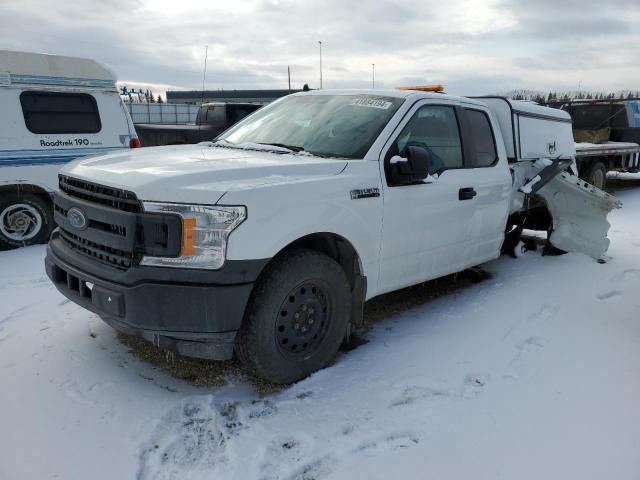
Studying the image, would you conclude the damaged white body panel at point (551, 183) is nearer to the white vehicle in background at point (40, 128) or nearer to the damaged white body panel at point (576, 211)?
the damaged white body panel at point (576, 211)

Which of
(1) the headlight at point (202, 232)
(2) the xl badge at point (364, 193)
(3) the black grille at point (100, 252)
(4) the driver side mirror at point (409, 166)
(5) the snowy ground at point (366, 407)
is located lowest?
(5) the snowy ground at point (366, 407)

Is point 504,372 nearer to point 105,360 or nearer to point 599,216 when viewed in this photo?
point 105,360

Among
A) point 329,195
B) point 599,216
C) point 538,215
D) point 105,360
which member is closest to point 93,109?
point 105,360

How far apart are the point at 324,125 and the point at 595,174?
29.8 ft

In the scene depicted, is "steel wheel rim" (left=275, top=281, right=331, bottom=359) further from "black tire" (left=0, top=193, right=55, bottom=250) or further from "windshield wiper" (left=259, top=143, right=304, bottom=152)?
"black tire" (left=0, top=193, right=55, bottom=250)

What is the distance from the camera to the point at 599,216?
598 cm

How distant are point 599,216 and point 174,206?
509 centimetres

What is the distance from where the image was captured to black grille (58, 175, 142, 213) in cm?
285

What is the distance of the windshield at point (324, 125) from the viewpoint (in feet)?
12.4

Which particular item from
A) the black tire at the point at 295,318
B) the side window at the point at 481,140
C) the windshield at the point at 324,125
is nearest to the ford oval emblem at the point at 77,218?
the black tire at the point at 295,318

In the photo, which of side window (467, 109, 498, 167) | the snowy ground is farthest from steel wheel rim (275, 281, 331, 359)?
side window (467, 109, 498, 167)

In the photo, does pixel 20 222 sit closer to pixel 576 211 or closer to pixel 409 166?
pixel 409 166

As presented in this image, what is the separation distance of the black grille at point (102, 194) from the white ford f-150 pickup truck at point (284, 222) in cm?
1

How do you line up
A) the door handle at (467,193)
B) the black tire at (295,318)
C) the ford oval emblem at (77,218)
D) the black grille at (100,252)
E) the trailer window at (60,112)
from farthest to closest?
the trailer window at (60,112) < the door handle at (467,193) < the ford oval emblem at (77,218) < the black tire at (295,318) < the black grille at (100,252)
